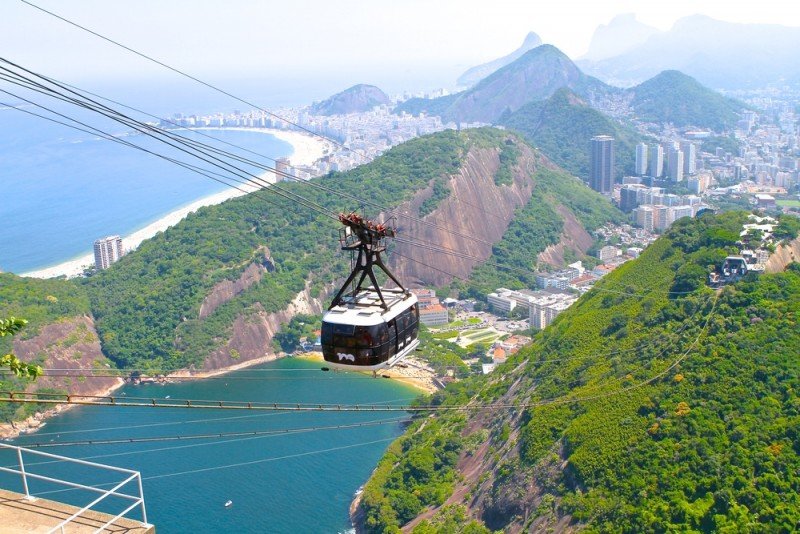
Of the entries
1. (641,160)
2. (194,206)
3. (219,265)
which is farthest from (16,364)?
(641,160)

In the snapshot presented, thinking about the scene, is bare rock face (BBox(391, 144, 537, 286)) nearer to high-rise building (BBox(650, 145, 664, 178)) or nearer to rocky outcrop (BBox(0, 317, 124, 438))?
rocky outcrop (BBox(0, 317, 124, 438))

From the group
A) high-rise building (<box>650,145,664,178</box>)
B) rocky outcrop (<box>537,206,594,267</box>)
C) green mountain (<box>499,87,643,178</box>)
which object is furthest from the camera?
green mountain (<box>499,87,643,178</box>)

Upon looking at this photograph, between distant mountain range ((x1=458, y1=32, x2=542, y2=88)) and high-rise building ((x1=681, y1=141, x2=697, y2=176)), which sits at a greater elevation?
distant mountain range ((x1=458, y1=32, x2=542, y2=88))

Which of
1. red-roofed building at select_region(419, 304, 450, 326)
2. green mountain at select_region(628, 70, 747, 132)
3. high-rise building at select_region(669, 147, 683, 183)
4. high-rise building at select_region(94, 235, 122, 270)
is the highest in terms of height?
green mountain at select_region(628, 70, 747, 132)

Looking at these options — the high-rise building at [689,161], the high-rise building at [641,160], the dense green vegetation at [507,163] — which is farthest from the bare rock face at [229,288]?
the high-rise building at [689,161]

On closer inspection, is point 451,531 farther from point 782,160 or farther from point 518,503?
point 782,160

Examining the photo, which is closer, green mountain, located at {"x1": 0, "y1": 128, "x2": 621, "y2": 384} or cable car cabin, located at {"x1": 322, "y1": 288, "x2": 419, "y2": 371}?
cable car cabin, located at {"x1": 322, "y1": 288, "x2": 419, "y2": 371}

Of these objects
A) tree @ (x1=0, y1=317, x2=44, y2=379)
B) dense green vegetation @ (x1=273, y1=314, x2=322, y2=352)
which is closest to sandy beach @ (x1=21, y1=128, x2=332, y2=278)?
dense green vegetation @ (x1=273, y1=314, x2=322, y2=352)
